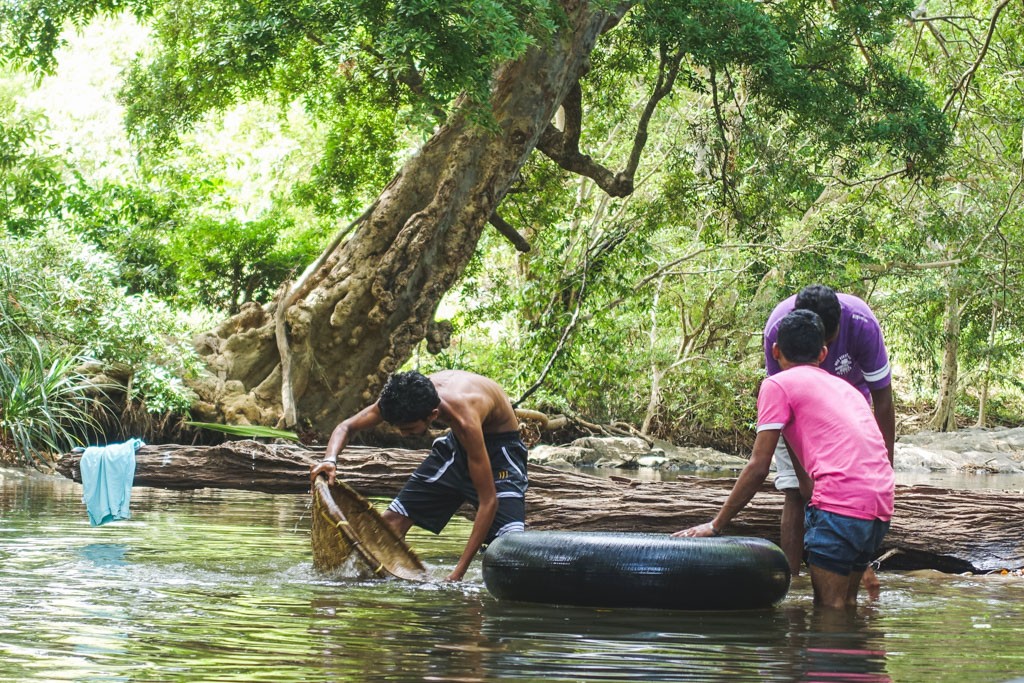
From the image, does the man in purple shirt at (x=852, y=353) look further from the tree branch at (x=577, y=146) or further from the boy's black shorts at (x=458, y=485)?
the tree branch at (x=577, y=146)

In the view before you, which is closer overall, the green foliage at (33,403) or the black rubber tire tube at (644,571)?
the black rubber tire tube at (644,571)

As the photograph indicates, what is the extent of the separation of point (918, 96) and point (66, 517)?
503 inches

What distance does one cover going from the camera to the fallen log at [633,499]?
721cm

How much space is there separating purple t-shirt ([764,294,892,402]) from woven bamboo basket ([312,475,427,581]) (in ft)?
7.94

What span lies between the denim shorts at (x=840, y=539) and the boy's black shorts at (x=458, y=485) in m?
1.83

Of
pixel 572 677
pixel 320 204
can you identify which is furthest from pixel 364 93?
pixel 572 677

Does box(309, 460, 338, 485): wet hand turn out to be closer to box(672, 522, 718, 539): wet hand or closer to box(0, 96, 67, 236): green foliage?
box(672, 522, 718, 539): wet hand

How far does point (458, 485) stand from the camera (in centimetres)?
670

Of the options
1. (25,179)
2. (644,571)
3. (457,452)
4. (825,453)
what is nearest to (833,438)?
(825,453)

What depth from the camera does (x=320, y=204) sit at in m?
20.2

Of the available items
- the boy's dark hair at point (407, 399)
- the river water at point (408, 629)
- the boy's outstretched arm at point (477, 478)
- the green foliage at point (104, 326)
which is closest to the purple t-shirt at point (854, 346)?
the river water at point (408, 629)

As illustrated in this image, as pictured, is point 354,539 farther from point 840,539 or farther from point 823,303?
point 823,303

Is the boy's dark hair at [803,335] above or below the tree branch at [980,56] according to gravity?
below

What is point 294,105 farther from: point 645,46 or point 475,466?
point 475,466
